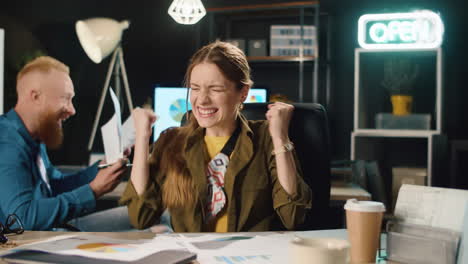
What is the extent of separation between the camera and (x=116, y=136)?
168 cm

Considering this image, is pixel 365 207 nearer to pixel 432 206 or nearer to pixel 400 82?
pixel 432 206

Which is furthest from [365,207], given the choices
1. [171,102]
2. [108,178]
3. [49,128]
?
[171,102]

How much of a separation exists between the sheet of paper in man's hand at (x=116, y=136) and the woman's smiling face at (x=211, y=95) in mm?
269

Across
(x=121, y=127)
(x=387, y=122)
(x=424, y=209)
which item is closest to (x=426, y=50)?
(x=387, y=122)

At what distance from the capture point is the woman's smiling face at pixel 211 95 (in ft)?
4.99

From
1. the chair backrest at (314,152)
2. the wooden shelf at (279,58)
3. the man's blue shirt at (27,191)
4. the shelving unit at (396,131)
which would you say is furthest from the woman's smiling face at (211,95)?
the wooden shelf at (279,58)

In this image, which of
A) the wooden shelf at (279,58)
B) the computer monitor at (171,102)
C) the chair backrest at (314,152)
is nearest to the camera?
the chair backrest at (314,152)

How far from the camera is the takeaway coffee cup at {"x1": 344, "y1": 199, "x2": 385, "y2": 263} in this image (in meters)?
0.90

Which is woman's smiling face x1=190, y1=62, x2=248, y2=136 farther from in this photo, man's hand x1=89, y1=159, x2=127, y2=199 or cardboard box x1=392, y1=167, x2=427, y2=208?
cardboard box x1=392, y1=167, x2=427, y2=208

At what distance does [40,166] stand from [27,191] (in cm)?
18

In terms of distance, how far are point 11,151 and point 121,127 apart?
46 cm

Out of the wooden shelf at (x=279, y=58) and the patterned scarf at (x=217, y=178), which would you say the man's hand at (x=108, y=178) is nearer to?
the patterned scarf at (x=217, y=178)

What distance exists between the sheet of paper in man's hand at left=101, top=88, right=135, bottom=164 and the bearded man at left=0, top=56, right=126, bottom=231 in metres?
0.07

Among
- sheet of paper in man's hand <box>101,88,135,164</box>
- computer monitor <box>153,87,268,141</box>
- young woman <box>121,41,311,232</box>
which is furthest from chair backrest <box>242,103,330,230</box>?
computer monitor <box>153,87,268,141</box>
